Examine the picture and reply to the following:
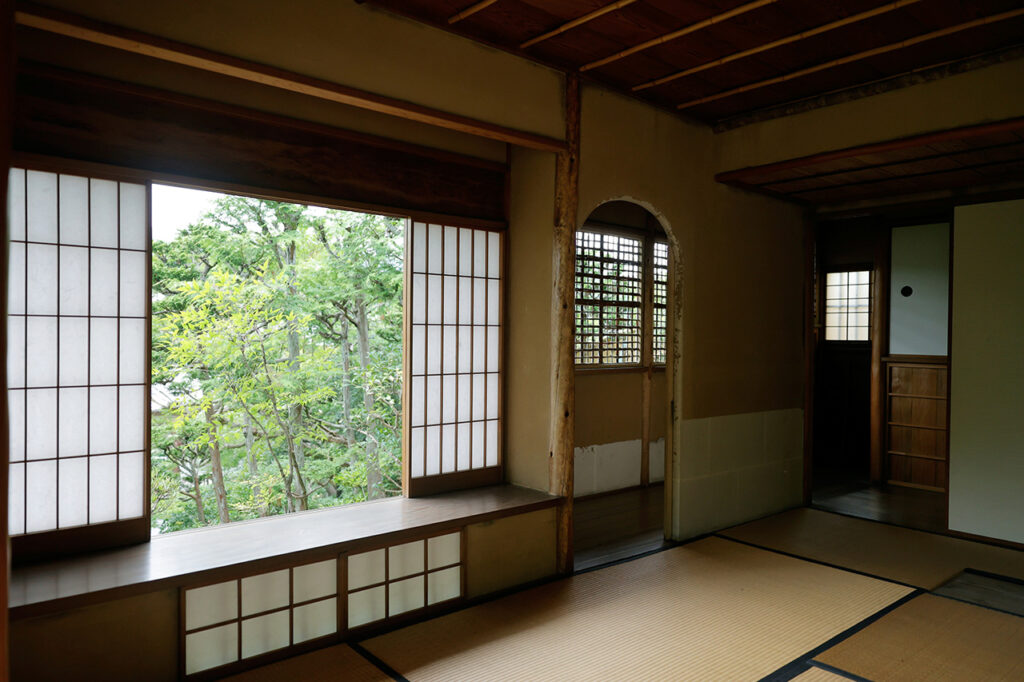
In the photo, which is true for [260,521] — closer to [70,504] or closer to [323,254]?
[70,504]

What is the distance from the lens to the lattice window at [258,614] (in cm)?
253

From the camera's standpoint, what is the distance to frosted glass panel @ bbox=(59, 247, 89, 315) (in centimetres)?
254

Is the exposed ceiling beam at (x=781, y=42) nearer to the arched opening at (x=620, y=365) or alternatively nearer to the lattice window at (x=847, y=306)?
the arched opening at (x=620, y=365)

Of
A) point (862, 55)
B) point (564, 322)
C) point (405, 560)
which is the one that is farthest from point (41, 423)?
point (862, 55)

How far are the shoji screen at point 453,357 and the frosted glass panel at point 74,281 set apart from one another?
1524 mm

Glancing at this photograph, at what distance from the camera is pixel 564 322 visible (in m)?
3.66

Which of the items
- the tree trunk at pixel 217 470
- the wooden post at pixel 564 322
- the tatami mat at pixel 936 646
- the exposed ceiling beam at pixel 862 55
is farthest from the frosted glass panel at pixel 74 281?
the tree trunk at pixel 217 470

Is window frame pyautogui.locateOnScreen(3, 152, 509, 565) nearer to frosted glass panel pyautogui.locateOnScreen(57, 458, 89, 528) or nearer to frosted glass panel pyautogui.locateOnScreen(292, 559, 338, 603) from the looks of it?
frosted glass panel pyautogui.locateOnScreen(57, 458, 89, 528)

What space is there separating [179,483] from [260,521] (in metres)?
5.88

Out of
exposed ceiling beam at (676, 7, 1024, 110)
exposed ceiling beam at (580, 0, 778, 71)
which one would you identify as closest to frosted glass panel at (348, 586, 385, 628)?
exposed ceiling beam at (580, 0, 778, 71)

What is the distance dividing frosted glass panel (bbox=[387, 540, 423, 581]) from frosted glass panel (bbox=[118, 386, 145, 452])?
1.20m

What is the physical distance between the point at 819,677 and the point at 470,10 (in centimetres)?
320

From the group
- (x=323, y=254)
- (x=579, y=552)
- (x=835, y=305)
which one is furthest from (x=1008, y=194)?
(x=323, y=254)

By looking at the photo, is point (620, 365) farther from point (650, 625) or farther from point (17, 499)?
point (17, 499)
